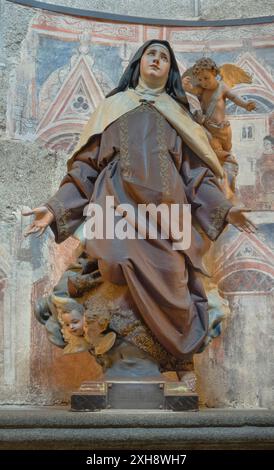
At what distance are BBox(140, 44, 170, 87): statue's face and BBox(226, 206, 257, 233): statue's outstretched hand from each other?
0.87 m

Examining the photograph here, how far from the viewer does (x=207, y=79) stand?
5.53 meters

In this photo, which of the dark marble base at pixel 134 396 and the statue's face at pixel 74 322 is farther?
the statue's face at pixel 74 322

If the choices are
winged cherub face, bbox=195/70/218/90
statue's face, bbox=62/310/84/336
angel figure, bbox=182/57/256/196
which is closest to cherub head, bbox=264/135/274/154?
angel figure, bbox=182/57/256/196

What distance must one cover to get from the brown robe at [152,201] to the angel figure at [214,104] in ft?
1.61

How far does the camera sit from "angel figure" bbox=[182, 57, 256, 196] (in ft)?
18.1

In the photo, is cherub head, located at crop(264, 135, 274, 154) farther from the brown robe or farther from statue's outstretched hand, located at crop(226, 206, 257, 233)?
statue's outstretched hand, located at crop(226, 206, 257, 233)

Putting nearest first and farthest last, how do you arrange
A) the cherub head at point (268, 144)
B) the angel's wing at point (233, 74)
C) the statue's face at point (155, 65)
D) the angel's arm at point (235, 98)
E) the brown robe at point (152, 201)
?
1. the brown robe at point (152, 201)
2. the statue's face at point (155, 65)
3. the angel's arm at point (235, 98)
4. the angel's wing at point (233, 74)
5. the cherub head at point (268, 144)

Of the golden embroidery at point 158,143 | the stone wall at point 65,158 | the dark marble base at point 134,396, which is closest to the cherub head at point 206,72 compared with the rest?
the golden embroidery at point 158,143

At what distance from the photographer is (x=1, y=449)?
12.5ft

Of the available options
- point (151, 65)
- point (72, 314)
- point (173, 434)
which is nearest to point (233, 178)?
point (151, 65)

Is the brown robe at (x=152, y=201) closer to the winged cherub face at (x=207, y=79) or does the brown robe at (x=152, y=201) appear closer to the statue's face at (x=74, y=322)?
the statue's face at (x=74, y=322)

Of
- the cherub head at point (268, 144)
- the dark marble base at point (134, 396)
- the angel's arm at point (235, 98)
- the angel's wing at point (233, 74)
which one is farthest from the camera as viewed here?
the cherub head at point (268, 144)

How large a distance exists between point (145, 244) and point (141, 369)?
0.60 metres

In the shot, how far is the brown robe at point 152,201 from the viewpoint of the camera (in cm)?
457
